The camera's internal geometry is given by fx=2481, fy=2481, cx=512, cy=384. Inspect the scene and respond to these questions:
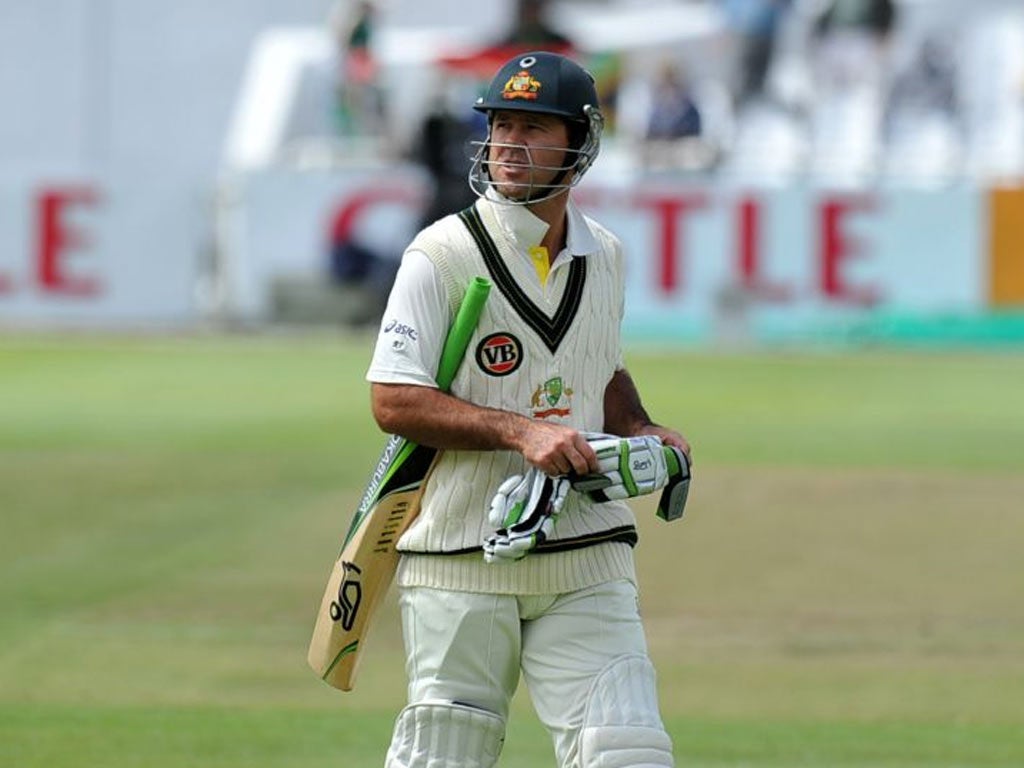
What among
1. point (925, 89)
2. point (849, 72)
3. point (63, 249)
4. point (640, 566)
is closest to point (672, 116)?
point (849, 72)

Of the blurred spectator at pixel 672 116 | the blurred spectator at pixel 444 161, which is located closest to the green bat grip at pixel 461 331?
the blurred spectator at pixel 444 161

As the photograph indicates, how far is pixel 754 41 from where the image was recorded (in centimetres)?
2817

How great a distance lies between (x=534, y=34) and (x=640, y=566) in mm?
16568

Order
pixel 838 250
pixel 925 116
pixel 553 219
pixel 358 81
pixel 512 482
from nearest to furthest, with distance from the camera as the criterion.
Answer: pixel 512 482
pixel 553 219
pixel 838 250
pixel 925 116
pixel 358 81

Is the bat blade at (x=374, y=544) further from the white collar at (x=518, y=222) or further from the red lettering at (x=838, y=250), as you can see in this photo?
the red lettering at (x=838, y=250)

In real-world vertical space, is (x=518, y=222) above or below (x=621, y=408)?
above

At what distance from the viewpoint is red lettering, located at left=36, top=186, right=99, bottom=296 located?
2664 cm

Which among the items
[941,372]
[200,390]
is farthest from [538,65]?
[941,372]

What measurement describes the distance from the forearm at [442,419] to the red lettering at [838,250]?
19.8 metres

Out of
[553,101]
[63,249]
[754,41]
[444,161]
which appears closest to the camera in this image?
[553,101]

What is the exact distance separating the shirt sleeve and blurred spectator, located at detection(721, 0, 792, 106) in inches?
906

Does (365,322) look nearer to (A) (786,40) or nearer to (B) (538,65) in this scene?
(A) (786,40)

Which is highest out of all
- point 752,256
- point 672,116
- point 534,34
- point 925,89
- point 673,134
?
point 534,34

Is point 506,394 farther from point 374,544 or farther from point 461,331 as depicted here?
point 374,544
